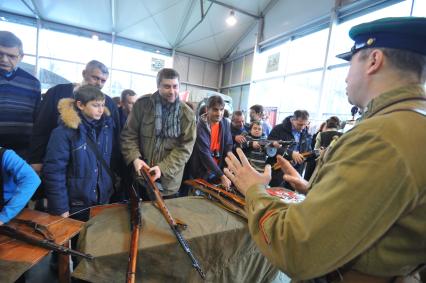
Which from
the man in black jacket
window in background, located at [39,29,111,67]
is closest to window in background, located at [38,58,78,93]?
window in background, located at [39,29,111,67]

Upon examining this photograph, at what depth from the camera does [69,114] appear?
1.81 m

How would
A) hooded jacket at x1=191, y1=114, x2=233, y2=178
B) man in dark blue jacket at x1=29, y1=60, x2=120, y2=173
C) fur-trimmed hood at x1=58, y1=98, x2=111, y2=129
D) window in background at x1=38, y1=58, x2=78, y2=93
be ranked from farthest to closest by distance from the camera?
window in background at x1=38, y1=58, x2=78, y2=93
hooded jacket at x1=191, y1=114, x2=233, y2=178
man in dark blue jacket at x1=29, y1=60, x2=120, y2=173
fur-trimmed hood at x1=58, y1=98, x2=111, y2=129

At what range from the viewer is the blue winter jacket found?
1693 millimetres

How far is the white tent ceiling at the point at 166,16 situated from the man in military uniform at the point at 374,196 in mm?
7477

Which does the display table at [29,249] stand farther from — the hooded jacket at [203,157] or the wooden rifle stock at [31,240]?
the hooded jacket at [203,157]

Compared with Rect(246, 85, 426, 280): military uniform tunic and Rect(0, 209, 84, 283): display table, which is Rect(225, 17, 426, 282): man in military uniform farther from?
Rect(0, 209, 84, 283): display table

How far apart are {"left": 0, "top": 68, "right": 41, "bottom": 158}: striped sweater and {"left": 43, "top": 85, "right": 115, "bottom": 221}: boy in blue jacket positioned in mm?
516

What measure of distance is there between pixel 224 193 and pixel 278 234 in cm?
123

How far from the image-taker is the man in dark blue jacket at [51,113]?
2.10m

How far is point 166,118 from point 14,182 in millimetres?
1192

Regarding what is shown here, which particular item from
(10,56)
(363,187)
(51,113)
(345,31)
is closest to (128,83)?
(345,31)

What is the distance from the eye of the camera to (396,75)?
2.47 feet

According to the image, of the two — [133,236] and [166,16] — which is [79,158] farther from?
[166,16]

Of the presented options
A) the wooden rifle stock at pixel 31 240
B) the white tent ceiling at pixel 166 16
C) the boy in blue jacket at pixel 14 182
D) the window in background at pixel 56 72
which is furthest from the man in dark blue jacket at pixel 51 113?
Result: the window in background at pixel 56 72
